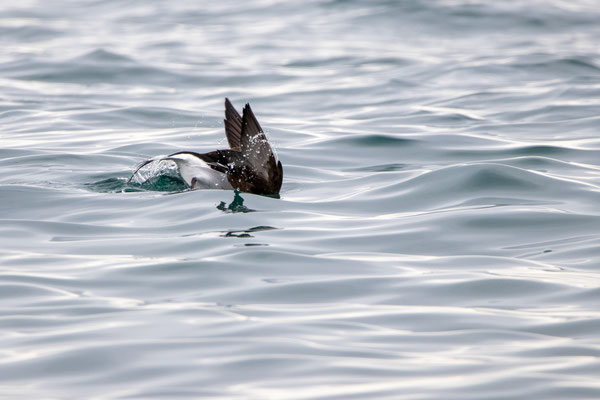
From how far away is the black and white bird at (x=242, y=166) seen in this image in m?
7.40

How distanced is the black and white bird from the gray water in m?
0.15

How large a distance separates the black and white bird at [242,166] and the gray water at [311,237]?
147mm

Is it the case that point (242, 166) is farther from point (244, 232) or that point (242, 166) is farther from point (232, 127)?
point (244, 232)

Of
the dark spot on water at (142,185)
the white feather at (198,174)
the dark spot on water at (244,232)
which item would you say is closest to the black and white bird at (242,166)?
the white feather at (198,174)

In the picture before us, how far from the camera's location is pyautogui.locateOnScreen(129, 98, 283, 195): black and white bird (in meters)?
7.40

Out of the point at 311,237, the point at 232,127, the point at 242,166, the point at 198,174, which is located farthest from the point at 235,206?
the point at 232,127

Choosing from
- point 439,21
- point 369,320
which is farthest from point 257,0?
point 369,320

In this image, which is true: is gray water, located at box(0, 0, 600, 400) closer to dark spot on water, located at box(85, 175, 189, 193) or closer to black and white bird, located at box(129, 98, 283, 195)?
dark spot on water, located at box(85, 175, 189, 193)

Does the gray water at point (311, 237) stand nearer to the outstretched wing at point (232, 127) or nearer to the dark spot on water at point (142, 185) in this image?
the dark spot on water at point (142, 185)

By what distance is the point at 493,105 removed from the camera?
13.7 meters

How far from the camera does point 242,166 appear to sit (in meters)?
7.62

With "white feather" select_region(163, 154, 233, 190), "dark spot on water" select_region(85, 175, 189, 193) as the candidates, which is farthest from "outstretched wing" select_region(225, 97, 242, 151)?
"dark spot on water" select_region(85, 175, 189, 193)

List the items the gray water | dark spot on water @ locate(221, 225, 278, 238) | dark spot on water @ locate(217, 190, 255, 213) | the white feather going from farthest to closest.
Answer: the white feather, dark spot on water @ locate(217, 190, 255, 213), dark spot on water @ locate(221, 225, 278, 238), the gray water

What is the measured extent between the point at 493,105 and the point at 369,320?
370 inches
